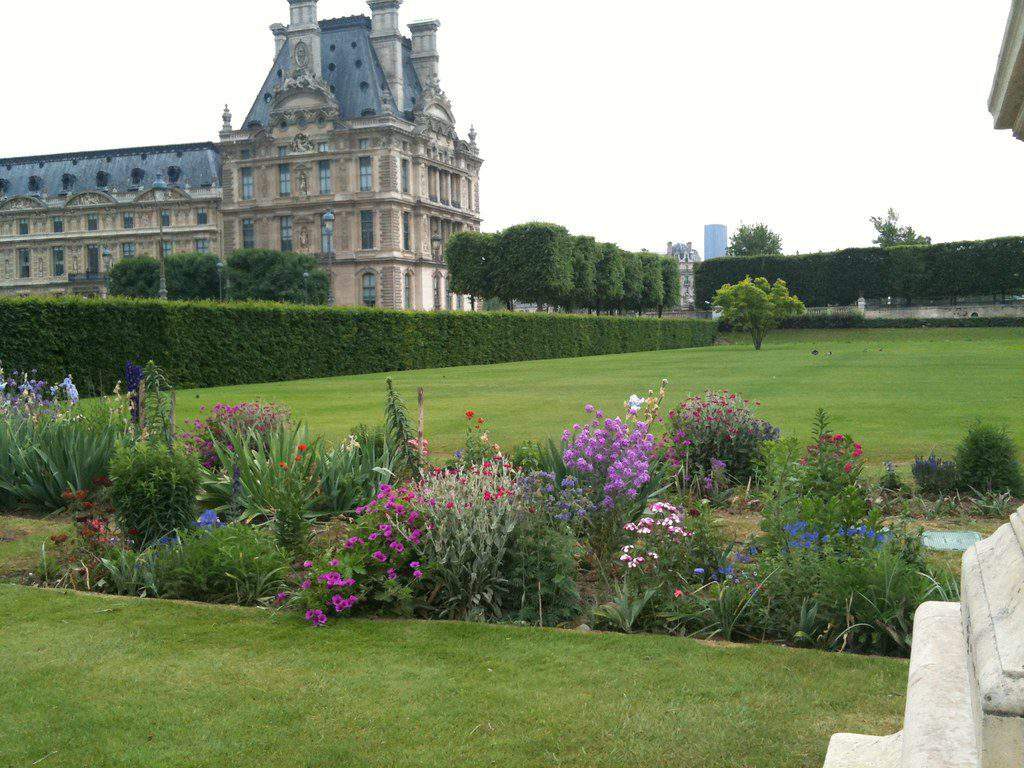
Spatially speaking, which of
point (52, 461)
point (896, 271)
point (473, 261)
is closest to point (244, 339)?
point (52, 461)

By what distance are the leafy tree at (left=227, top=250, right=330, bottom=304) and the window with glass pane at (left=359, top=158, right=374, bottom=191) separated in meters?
13.1

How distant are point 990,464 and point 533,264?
60.6 meters

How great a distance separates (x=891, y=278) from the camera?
81062 mm

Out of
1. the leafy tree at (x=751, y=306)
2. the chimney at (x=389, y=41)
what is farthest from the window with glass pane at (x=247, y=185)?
the leafy tree at (x=751, y=306)

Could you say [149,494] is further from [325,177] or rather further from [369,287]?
[325,177]

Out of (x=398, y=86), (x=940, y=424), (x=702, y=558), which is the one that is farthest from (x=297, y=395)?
(x=398, y=86)

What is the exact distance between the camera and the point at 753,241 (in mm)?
118000

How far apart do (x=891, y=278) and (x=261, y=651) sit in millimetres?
84393

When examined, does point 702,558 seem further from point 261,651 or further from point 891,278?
point 891,278

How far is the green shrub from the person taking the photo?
5613 mm

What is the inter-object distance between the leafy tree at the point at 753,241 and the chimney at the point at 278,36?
60.7 m

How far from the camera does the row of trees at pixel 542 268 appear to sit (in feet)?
222

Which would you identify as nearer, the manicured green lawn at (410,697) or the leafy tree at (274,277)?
the manicured green lawn at (410,697)

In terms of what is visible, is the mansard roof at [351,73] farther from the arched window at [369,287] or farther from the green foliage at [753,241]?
the green foliage at [753,241]
